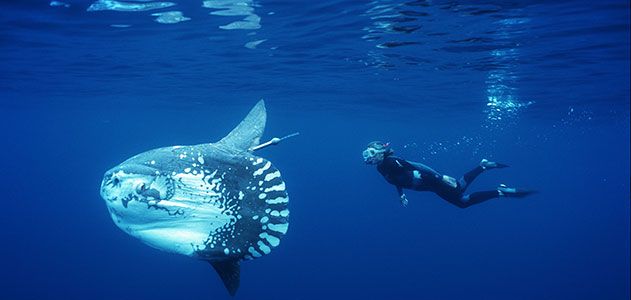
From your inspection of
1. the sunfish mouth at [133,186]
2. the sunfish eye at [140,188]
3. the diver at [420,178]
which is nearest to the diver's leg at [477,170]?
the diver at [420,178]

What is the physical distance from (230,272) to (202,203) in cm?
78

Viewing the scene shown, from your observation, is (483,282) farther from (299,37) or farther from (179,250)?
(179,250)

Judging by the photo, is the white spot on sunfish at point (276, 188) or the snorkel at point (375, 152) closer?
the white spot on sunfish at point (276, 188)

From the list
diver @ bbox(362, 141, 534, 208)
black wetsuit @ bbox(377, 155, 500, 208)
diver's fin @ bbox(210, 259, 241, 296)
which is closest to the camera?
diver's fin @ bbox(210, 259, 241, 296)

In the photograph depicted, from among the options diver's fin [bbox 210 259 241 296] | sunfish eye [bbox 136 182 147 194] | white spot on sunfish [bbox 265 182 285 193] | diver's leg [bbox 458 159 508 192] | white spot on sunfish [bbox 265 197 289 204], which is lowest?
diver's leg [bbox 458 159 508 192]

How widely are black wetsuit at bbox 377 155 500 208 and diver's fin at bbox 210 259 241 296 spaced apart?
19.8 ft

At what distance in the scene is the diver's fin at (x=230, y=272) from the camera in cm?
366

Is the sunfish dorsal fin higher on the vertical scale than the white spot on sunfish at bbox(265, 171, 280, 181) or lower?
lower

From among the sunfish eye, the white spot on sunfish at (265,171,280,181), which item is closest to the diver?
the white spot on sunfish at (265,171,280,181)

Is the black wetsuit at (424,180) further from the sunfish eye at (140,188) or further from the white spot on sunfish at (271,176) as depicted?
the sunfish eye at (140,188)

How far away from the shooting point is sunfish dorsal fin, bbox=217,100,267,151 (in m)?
5.05

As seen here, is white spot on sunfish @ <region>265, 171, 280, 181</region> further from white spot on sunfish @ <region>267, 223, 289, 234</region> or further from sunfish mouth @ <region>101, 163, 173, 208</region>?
sunfish mouth @ <region>101, 163, 173, 208</region>

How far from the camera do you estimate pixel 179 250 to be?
10.9 feet

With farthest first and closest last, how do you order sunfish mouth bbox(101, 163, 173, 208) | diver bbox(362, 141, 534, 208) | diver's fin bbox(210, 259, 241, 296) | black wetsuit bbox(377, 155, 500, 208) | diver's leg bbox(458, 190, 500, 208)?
diver's leg bbox(458, 190, 500, 208)
black wetsuit bbox(377, 155, 500, 208)
diver bbox(362, 141, 534, 208)
diver's fin bbox(210, 259, 241, 296)
sunfish mouth bbox(101, 163, 173, 208)
